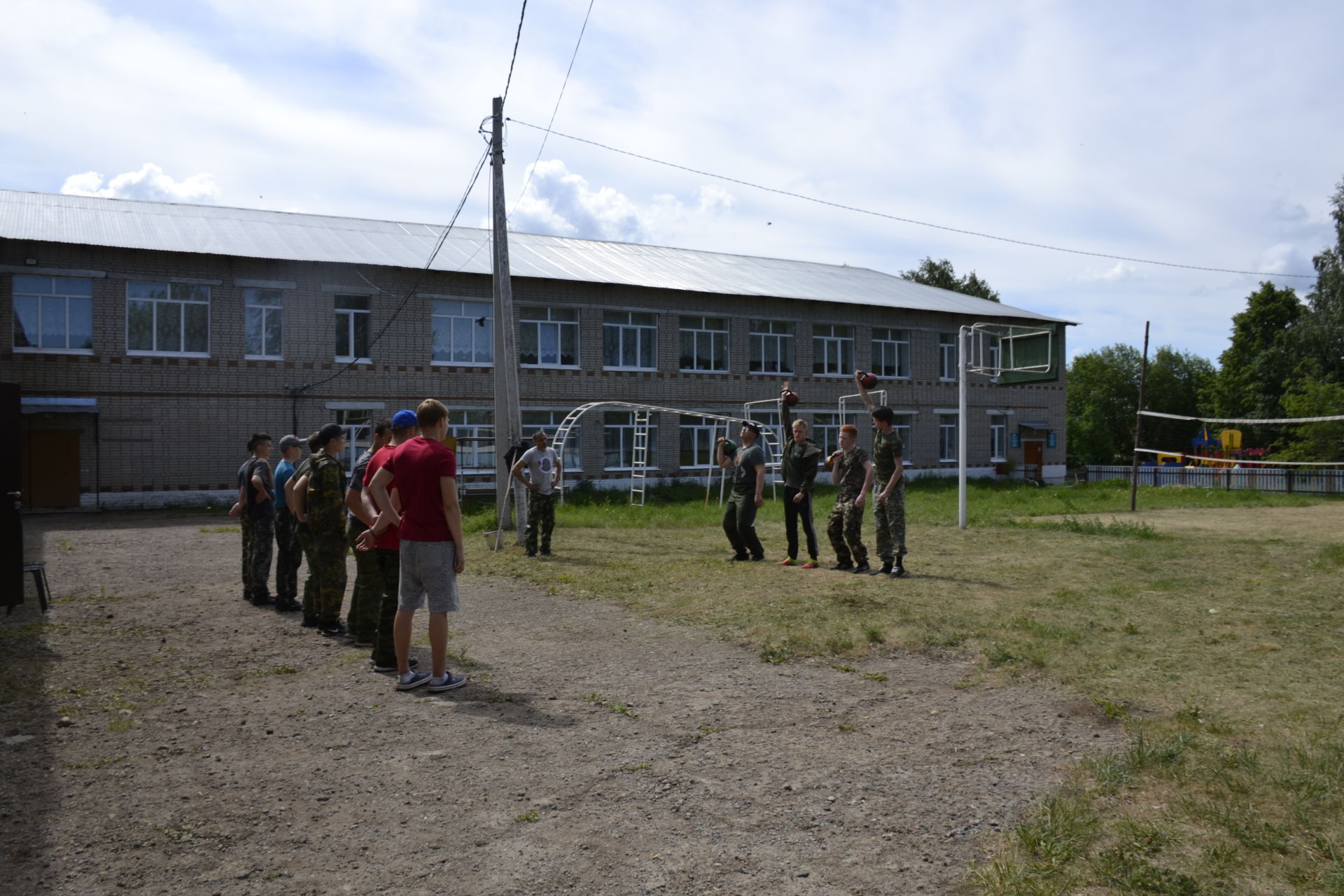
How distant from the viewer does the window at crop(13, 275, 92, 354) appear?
22.6 m

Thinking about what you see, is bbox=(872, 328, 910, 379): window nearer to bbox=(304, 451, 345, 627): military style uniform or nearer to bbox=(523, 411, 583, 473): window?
bbox=(523, 411, 583, 473): window

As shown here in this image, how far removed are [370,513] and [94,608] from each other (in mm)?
4352

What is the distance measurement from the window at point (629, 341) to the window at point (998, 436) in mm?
15151

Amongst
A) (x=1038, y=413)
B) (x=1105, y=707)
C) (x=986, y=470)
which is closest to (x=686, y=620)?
(x=1105, y=707)

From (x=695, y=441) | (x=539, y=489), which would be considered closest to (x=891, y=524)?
(x=539, y=489)

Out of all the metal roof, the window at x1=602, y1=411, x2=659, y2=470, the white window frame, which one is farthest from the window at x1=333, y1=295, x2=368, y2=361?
the window at x1=602, y1=411, x2=659, y2=470

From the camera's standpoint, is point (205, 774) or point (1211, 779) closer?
point (1211, 779)

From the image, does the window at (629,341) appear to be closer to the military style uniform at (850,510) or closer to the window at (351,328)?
the window at (351,328)

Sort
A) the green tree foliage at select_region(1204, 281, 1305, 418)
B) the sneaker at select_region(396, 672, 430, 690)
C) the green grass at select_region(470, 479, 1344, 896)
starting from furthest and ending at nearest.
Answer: the green tree foliage at select_region(1204, 281, 1305, 418) < the sneaker at select_region(396, 672, 430, 690) < the green grass at select_region(470, 479, 1344, 896)

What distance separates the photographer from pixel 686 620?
821 centimetres

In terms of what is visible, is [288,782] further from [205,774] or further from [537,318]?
[537,318]

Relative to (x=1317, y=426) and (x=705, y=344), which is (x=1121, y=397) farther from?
(x=705, y=344)

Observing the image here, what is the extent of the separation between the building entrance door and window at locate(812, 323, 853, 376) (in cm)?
2216

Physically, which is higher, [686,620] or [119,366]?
[119,366]
